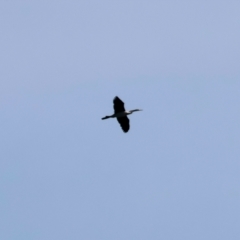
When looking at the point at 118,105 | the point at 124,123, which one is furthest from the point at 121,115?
the point at 118,105

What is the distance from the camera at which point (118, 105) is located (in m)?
128

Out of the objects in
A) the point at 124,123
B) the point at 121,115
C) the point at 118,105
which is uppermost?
the point at 118,105

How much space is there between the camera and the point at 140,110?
133 m

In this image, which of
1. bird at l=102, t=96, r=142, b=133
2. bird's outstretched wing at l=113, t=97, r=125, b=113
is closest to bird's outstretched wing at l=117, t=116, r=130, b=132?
bird at l=102, t=96, r=142, b=133

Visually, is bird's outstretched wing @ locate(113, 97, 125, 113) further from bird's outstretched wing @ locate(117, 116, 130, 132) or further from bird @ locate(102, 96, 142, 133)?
bird's outstretched wing @ locate(117, 116, 130, 132)

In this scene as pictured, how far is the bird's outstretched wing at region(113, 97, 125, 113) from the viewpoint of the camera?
12656 cm

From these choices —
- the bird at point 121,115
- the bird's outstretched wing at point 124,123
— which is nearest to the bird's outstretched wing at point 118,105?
the bird at point 121,115

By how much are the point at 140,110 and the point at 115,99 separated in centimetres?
675

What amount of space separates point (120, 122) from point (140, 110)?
3624mm

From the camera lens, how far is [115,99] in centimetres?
12644

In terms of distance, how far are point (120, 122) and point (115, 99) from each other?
412cm

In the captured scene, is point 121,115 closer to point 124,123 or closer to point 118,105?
point 124,123

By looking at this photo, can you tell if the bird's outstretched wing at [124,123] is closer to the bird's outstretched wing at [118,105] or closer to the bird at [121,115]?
the bird at [121,115]

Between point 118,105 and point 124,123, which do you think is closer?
point 118,105
